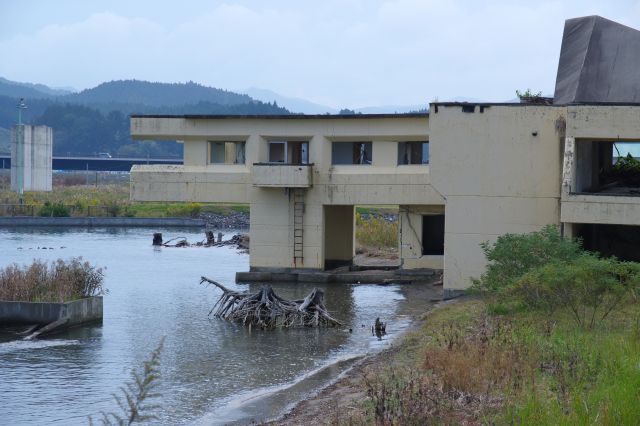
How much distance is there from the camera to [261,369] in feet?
66.9

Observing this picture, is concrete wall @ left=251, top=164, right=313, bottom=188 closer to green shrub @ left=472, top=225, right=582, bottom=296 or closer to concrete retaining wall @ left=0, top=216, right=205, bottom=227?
green shrub @ left=472, top=225, right=582, bottom=296

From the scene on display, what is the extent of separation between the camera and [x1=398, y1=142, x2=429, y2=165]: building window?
119ft

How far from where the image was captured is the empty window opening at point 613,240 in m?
28.7

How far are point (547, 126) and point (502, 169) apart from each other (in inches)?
64.7

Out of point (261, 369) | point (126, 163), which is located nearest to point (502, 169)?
point (261, 369)

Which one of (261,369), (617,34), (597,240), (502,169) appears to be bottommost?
(261,369)

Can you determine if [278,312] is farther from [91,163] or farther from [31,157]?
[91,163]

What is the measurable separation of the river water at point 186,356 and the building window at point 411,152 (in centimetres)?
476

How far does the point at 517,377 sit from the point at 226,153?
24.4m

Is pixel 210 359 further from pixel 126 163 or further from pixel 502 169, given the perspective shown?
pixel 126 163

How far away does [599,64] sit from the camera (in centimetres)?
2973

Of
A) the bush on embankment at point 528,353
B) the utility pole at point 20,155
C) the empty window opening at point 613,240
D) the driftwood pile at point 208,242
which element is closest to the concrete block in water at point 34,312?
the bush on embankment at point 528,353

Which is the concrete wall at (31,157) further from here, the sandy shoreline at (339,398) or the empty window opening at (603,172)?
the sandy shoreline at (339,398)

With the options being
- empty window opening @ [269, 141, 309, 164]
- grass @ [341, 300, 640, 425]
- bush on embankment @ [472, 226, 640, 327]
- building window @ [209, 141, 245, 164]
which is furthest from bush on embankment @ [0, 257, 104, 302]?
empty window opening @ [269, 141, 309, 164]
